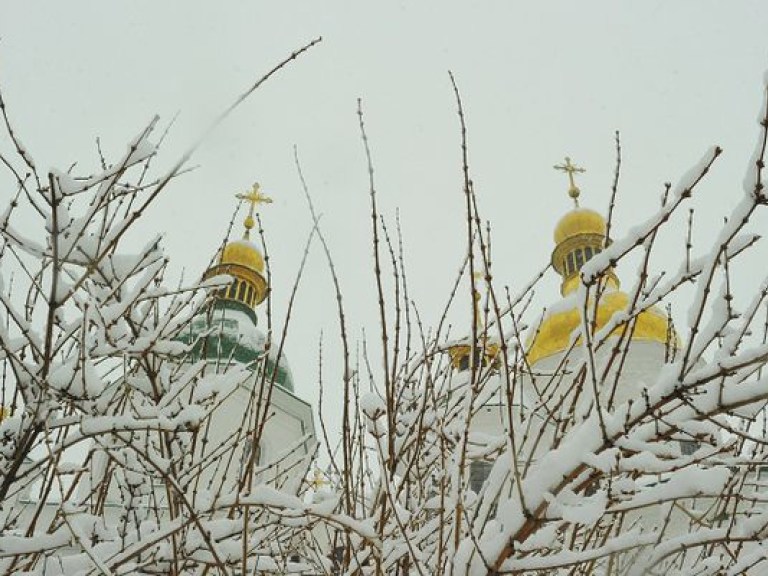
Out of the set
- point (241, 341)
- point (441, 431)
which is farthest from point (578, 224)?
point (441, 431)

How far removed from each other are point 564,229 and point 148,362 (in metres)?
18.4

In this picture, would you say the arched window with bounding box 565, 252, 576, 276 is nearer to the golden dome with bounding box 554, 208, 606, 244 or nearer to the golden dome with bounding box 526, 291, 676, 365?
the golden dome with bounding box 554, 208, 606, 244

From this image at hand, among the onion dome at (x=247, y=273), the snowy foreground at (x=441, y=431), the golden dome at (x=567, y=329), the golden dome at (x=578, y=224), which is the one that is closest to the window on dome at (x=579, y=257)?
the golden dome at (x=578, y=224)

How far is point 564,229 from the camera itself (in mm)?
19844

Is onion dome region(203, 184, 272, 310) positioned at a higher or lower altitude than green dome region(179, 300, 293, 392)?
higher

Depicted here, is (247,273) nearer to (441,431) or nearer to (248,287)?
(248,287)

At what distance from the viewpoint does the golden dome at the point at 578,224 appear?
1955cm

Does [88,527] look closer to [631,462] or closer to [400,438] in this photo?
[400,438]

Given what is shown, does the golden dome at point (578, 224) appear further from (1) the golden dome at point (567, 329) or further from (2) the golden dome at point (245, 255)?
(2) the golden dome at point (245, 255)

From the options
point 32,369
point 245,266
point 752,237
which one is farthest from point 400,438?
point 245,266

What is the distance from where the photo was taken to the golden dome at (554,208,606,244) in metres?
19.5

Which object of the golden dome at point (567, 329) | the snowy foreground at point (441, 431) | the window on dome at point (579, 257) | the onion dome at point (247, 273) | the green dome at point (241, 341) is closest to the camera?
the snowy foreground at point (441, 431)

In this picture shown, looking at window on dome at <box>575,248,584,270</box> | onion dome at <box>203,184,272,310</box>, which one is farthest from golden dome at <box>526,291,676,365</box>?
onion dome at <box>203,184,272,310</box>

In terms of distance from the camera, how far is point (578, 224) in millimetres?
19703
